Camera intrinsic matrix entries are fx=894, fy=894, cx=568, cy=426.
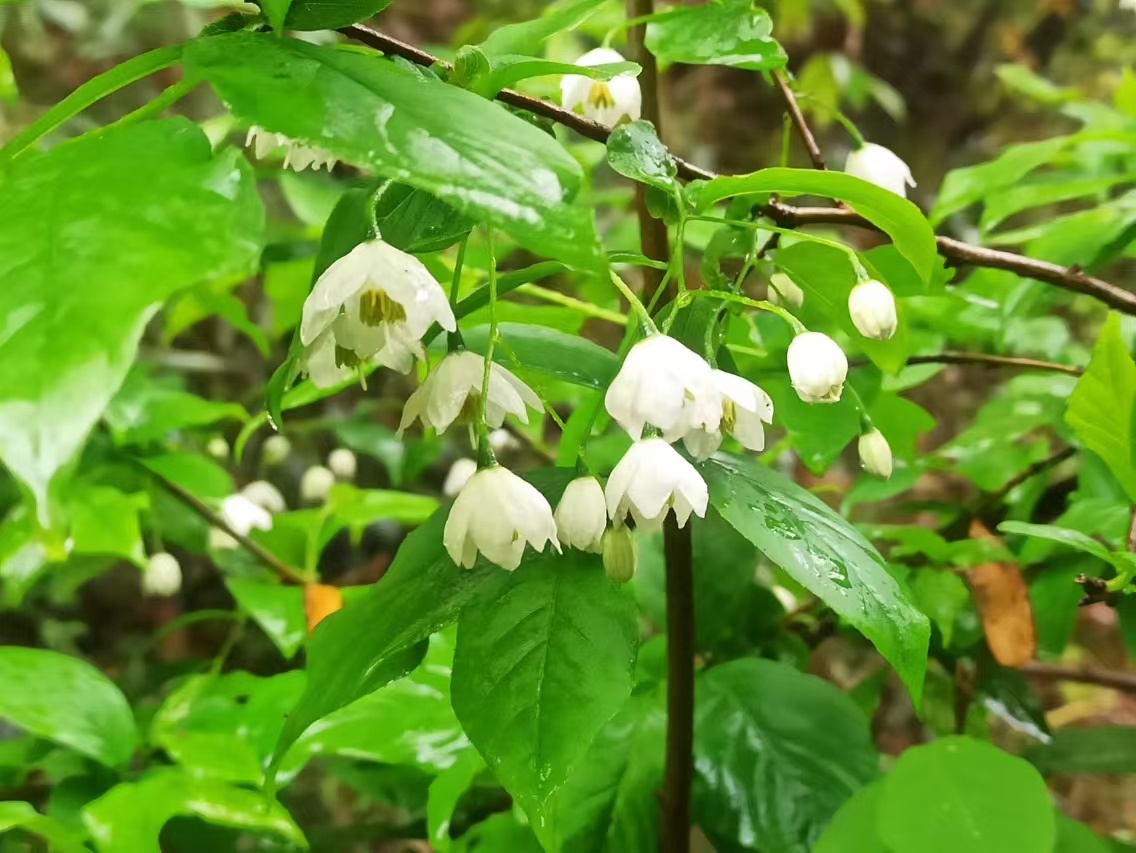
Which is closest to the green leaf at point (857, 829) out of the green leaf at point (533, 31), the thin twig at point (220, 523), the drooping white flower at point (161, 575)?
the green leaf at point (533, 31)

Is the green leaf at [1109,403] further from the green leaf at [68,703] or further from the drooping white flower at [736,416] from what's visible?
the green leaf at [68,703]

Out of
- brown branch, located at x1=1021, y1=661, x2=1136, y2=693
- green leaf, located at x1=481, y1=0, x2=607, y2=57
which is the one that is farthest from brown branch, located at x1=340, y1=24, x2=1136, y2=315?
brown branch, located at x1=1021, y1=661, x2=1136, y2=693

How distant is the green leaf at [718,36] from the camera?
49cm

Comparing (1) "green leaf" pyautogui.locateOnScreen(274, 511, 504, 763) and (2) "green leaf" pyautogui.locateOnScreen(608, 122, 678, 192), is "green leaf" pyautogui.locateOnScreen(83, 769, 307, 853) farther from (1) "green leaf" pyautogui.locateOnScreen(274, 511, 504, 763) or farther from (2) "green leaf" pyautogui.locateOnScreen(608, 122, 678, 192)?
(2) "green leaf" pyautogui.locateOnScreen(608, 122, 678, 192)

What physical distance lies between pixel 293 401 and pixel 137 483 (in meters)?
0.41

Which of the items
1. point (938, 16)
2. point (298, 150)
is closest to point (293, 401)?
point (298, 150)

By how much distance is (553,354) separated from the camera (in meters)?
0.49

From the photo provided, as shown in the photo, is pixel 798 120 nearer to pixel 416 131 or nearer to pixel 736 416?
pixel 736 416

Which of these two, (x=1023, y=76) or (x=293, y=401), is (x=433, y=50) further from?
(x=1023, y=76)

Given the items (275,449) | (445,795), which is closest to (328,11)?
(445,795)

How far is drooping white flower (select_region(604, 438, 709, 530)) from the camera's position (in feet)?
1.28

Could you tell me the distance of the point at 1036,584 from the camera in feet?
2.24

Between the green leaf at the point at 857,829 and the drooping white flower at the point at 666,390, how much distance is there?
0.25m

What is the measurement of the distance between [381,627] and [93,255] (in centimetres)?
22
